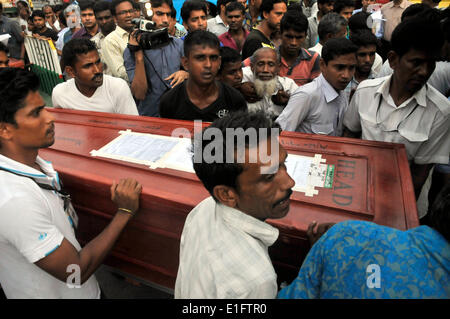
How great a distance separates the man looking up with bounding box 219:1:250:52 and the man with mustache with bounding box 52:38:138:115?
1825mm

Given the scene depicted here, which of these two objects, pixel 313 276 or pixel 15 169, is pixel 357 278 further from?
pixel 15 169

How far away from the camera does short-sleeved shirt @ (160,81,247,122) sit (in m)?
2.02

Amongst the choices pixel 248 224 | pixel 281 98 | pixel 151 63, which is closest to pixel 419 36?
pixel 281 98

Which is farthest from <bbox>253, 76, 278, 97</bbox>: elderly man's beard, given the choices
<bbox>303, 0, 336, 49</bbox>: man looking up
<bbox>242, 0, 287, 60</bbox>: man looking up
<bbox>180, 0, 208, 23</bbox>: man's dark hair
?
<bbox>303, 0, 336, 49</bbox>: man looking up

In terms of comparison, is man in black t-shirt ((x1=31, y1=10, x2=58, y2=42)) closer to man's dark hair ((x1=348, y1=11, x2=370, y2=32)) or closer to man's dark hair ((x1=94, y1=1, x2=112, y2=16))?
man's dark hair ((x1=94, y1=1, x2=112, y2=16))

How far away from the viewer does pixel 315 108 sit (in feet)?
6.28

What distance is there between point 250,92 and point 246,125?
5.35ft

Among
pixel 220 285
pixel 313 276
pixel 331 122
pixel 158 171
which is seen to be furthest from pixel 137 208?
pixel 331 122

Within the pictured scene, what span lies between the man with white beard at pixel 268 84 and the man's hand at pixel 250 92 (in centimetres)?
2

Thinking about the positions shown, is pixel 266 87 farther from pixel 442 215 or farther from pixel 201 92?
pixel 442 215

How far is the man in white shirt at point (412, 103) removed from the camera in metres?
1.51

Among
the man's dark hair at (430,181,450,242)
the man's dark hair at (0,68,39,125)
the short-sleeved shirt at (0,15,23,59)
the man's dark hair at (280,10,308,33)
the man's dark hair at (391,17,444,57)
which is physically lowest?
the short-sleeved shirt at (0,15,23,59)
